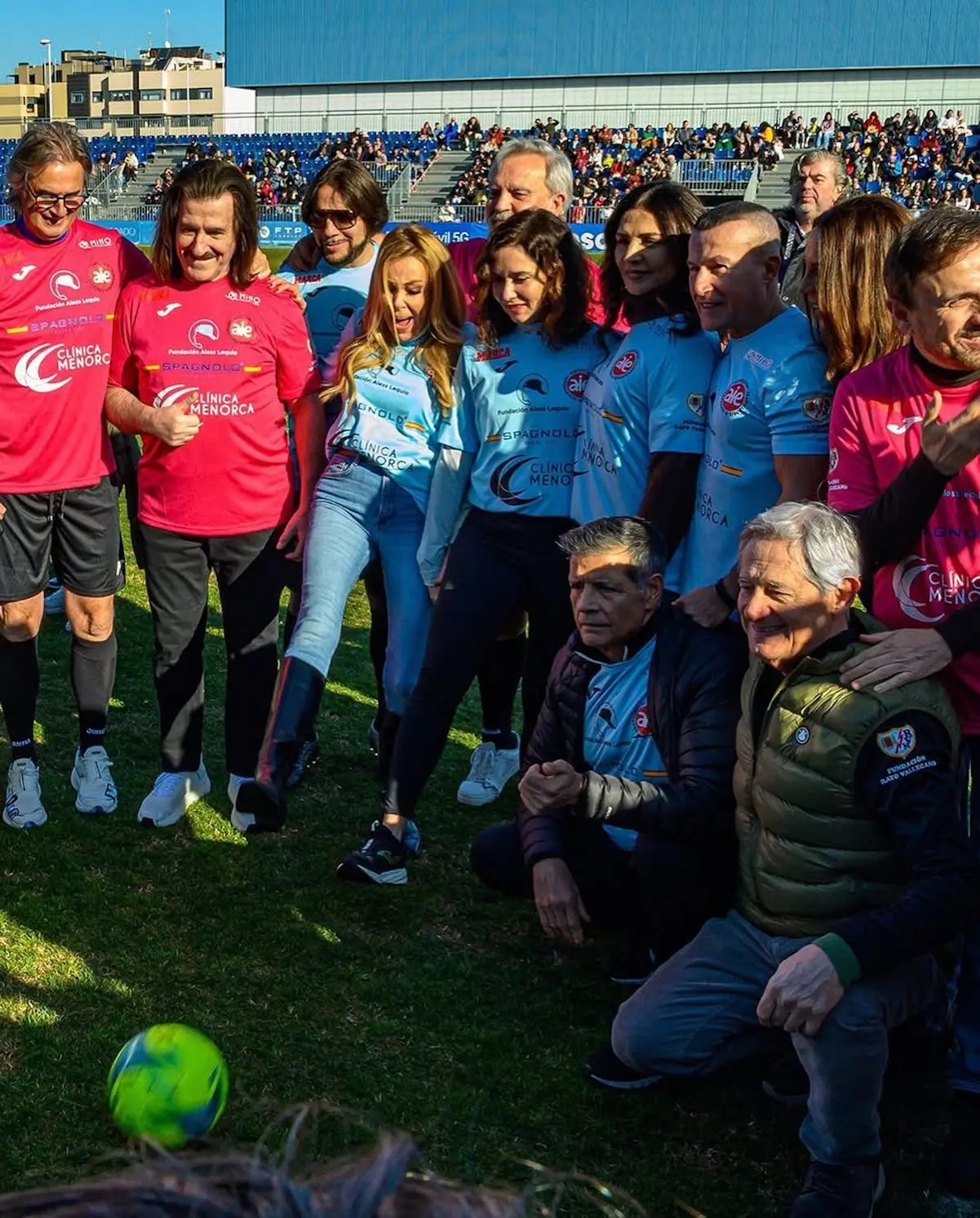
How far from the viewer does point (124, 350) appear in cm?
450

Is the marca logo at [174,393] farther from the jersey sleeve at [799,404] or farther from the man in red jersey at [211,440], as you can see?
the jersey sleeve at [799,404]

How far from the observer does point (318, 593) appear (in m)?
4.42

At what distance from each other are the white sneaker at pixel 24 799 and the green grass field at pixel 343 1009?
66 millimetres

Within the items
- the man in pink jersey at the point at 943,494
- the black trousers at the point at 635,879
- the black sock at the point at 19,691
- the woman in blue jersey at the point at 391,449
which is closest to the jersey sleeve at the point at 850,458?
the man in pink jersey at the point at 943,494

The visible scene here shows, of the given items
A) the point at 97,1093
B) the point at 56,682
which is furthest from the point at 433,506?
the point at 56,682

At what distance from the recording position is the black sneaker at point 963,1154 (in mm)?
2852

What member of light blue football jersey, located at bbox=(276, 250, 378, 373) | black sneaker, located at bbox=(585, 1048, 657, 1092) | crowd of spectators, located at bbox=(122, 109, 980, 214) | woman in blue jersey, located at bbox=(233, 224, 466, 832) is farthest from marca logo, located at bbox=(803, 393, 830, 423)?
crowd of spectators, located at bbox=(122, 109, 980, 214)

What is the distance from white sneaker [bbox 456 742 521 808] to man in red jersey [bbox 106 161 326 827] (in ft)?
2.81

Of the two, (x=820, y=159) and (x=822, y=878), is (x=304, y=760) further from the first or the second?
(x=820, y=159)

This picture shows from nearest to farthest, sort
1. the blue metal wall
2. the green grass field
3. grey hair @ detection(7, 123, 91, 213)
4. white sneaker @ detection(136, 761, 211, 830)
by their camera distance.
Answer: the green grass field < grey hair @ detection(7, 123, 91, 213) < white sneaker @ detection(136, 761, 211, 830) < the blue metal wall

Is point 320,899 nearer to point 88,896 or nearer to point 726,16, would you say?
point 88,896

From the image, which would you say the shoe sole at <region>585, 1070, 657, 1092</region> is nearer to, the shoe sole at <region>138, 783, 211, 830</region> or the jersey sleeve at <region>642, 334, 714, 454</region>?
the jersey sleeve at <region>642, 334, 714, 454</region>

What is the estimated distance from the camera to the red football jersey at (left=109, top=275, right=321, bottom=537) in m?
4.43

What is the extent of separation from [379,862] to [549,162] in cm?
250
